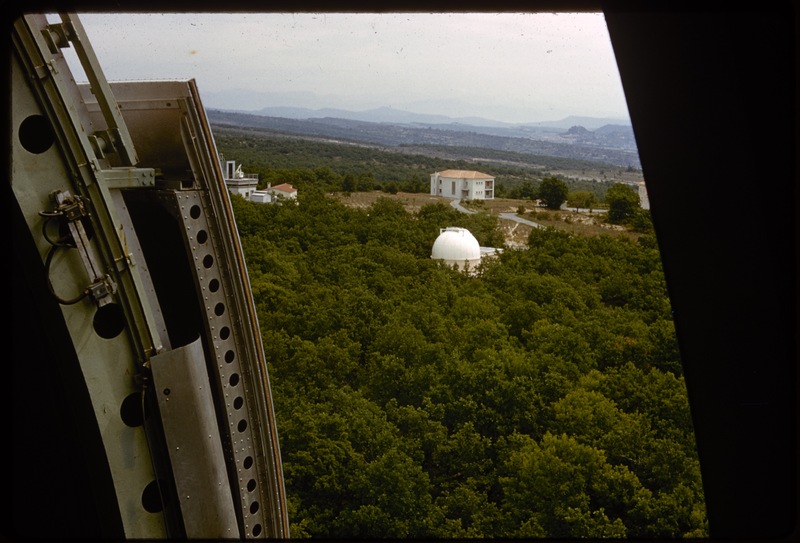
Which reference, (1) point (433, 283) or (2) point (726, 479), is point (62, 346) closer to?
(2) point (726, 479)

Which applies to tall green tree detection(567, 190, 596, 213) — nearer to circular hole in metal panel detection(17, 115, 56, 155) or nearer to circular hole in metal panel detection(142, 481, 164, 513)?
circular hole in metal panel detection(142, 481, 164, 513)

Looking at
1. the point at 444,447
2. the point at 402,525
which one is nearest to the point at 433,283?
the point at 444,447

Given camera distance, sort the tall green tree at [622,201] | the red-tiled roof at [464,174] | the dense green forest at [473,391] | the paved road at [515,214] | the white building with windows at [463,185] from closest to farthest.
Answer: the dense green forest at [473,391], the tall green tree at [622,201], the paved road at [515,214], the red-tiled roof at [464,174], the white building with windows at [463,185]

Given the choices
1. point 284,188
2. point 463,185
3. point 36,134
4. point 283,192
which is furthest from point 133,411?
point 463,185

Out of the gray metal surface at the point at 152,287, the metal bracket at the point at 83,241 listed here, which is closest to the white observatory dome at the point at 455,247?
the gray metal surface at the point at 152,287

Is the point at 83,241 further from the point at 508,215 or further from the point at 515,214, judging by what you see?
the point at 508,215

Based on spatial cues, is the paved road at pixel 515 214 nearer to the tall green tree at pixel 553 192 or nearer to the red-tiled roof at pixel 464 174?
the tall green tree at pixel 553 192
